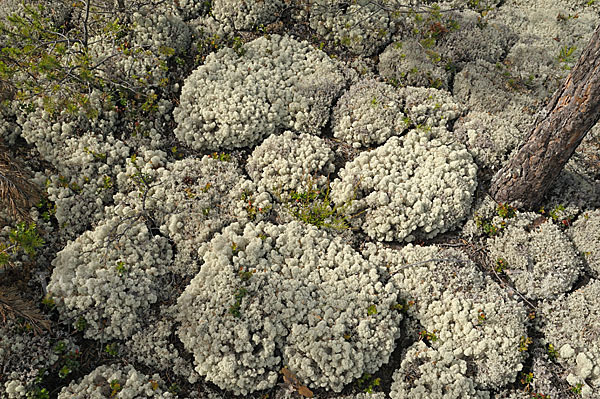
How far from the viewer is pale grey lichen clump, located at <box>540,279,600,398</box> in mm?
4051

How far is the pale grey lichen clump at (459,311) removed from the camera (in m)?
4.16

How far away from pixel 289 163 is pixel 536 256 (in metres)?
2.99

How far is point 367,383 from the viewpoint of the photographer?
4.20 m

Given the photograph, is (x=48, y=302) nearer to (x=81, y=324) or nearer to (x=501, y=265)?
(x=81, y=324)

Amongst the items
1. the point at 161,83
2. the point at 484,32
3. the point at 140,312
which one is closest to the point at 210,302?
the point at 140,312

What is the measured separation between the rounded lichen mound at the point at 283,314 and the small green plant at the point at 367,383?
9 cm

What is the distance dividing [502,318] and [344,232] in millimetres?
1865

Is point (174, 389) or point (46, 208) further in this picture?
point (46, 208)

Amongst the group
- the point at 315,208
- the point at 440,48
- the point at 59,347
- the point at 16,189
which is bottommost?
the point at 59,347

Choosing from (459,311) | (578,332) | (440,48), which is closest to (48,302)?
(459,311)

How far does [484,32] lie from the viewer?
652 centimetres

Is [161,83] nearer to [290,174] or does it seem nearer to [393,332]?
[290,174]

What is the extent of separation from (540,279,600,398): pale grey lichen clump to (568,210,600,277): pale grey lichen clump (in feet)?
0.80

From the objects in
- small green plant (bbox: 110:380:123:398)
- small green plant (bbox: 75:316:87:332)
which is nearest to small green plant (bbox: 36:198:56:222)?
small green plant (bbox: 75:316:87:332)
